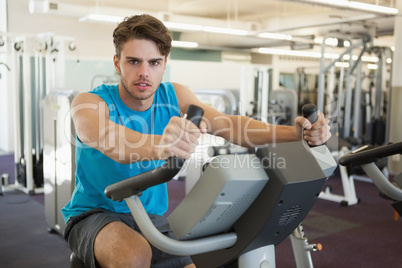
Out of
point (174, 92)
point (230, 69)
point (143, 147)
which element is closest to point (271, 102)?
Answer: point (230, 69)

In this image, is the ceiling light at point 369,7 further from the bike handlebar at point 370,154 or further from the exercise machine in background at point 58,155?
the bike handlebar at point 370,154

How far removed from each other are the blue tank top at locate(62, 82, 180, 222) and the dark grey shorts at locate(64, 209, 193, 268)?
1.3 inches

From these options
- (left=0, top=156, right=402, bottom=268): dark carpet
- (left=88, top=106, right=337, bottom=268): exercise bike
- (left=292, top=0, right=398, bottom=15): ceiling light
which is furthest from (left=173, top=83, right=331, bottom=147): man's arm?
(left=292, top=0, right=398, bottom=15): ceiling light

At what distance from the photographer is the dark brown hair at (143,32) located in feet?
4.44

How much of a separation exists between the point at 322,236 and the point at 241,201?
2.97 metres

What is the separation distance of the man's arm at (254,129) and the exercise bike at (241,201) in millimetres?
147

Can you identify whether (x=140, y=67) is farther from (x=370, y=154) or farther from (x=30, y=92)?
(x=30, y=92)

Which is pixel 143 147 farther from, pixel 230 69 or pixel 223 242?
pixel 230 69

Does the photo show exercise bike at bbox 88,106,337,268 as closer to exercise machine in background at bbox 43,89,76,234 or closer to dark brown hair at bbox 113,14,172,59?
dark brown hair at bbox 113,14,172,59

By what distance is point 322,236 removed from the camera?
3.63 m

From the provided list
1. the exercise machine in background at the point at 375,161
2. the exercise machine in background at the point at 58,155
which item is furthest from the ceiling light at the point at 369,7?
the exercise machine in background at the point at 375,161

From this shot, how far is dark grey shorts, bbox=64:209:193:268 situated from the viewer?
52.5 inches

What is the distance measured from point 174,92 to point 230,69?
1044 centimetres

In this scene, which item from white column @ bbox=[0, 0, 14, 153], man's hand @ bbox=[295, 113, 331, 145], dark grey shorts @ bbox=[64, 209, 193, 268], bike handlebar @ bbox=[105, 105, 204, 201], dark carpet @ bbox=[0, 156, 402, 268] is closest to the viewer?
bike handlebar @ bbox=[105, 105, 204, 201]
